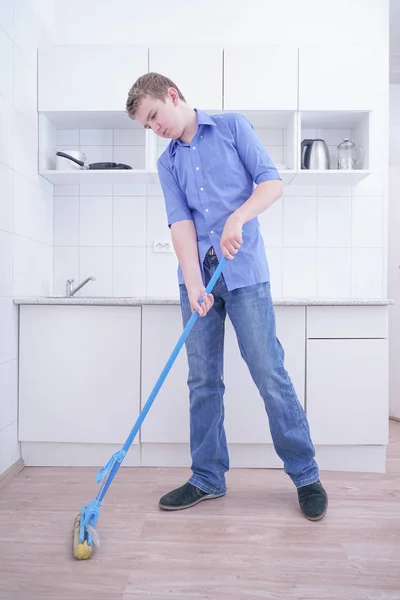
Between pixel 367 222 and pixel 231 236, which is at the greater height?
pixel 367 222

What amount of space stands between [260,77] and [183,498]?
1859mm

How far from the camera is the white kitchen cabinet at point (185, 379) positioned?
2146 mm

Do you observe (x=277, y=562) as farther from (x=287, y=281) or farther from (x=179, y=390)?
(x=287, y=281)

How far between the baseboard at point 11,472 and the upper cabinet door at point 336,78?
2.01 meters

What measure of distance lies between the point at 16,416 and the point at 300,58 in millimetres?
2034

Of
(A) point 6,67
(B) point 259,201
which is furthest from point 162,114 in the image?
(A) point 6,67

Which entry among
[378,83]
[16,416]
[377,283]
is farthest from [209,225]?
[378,83]

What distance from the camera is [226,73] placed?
7.98 ft

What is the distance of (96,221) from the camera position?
108 inches

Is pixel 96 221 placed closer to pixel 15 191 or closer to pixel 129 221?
pixel 129 221

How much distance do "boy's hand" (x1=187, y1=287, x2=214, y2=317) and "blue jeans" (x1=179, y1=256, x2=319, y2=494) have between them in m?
0.08

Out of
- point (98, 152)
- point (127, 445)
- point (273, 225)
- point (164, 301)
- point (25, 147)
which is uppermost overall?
point (98, 152)

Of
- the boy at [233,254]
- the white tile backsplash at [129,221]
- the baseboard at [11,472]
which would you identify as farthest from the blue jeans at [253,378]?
the white tile backsplash at [129,221]

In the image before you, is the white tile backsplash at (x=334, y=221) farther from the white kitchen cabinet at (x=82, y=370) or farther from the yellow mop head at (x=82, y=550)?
the yellow mop head at (x=82, y=550)
